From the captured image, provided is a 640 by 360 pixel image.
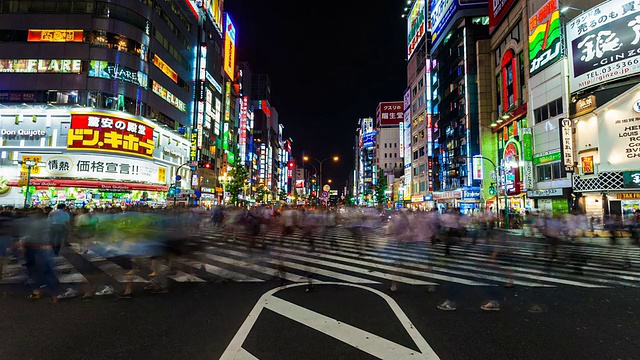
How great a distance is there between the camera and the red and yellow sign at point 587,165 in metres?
27.2

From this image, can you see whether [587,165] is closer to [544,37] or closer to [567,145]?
[567,145]

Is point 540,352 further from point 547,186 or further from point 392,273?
point 547,186

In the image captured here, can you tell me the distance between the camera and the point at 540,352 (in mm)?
4086

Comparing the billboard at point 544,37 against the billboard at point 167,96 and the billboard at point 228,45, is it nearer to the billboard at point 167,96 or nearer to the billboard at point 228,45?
the billboard at point 167,96

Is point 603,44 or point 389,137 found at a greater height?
point 389,137

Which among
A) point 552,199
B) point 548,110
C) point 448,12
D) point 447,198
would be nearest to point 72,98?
point 548,110

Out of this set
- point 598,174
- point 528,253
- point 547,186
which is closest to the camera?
point 528,253

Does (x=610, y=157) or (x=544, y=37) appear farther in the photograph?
(x=544, y=37)

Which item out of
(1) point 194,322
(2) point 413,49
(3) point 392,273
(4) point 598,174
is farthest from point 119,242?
(2) point 413,49

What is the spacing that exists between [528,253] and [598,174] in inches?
739

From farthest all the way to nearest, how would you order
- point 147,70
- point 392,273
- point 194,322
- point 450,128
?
point 450,128
point 147,70
point 392,273
point 194,322

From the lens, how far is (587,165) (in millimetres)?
27406

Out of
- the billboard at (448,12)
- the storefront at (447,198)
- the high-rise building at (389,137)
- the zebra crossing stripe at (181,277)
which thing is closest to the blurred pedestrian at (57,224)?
the zebra crossing stripe at (181,277)

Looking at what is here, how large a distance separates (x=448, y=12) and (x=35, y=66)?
54.5 meters
